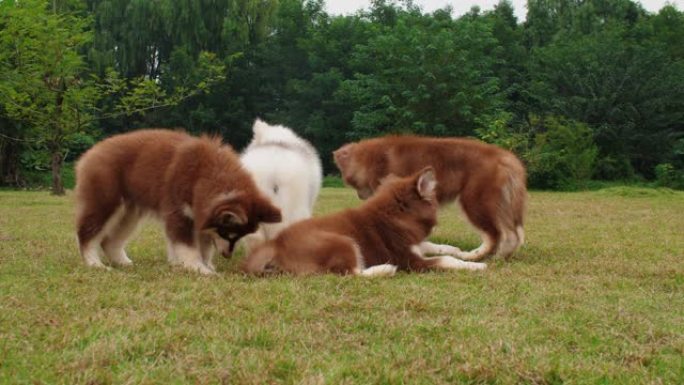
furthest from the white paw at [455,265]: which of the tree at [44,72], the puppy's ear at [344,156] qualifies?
the tree at [44,72]

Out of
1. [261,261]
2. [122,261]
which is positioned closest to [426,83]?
[122,261]

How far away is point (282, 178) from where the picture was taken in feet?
22.1

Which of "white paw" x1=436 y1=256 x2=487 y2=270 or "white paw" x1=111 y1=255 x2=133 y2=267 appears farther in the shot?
"white paw" x1=111 y1=255 x2=133 y2=267

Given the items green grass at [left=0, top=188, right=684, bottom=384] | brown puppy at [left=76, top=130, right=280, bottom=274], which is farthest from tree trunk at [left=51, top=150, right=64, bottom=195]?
brown puppy at [left=76, top=130, right=280, bottom=274]

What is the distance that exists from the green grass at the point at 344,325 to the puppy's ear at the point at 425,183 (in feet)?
2.50

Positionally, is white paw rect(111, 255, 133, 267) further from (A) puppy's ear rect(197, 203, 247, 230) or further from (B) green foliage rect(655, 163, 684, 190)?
(B) green foliage rect(655, 163, 684, 190)

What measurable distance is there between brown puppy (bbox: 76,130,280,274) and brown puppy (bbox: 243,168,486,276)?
1.27 feet

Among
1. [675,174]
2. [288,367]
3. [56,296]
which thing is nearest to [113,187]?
[56,296]

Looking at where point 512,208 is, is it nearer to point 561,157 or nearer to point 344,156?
point 344,156

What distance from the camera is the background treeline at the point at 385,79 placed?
91.3ft

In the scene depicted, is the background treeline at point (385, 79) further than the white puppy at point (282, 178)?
Yes

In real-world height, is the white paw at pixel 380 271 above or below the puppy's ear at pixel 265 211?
below

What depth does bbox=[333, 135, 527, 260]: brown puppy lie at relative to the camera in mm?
6984

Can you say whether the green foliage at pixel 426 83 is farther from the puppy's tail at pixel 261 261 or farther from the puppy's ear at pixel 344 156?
the puppy's tail at pixel 261 261
